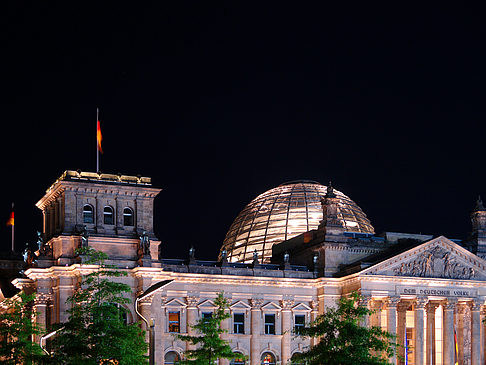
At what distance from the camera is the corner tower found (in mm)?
93500

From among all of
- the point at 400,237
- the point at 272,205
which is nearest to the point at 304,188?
the point at 272,205

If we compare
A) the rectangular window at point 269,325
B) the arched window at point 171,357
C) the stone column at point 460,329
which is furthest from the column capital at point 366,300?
the arched window at point 171,357

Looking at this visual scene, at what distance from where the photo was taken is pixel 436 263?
9938 centimetres

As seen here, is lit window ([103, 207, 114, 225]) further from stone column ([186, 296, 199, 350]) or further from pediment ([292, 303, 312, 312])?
pediment ([292, 303, 312, 312])

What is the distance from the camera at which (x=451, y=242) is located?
98812 millimetres

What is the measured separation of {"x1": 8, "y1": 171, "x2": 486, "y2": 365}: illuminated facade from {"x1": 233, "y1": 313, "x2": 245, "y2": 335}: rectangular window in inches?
4.0

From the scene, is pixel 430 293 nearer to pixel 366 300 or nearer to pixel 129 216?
pixel 366 300

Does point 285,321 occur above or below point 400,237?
below

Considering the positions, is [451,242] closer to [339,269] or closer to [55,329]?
[339,269]

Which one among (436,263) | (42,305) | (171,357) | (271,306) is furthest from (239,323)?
(436,263)

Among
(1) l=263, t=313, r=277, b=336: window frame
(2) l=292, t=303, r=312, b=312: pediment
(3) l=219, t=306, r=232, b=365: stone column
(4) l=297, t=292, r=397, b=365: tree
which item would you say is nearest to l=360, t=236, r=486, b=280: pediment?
(2) l=292, t=303, r=312, b=312: pediment

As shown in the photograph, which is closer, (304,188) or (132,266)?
(132,266)

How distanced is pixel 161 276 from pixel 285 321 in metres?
14.9

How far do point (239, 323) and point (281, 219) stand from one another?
34012 mm
